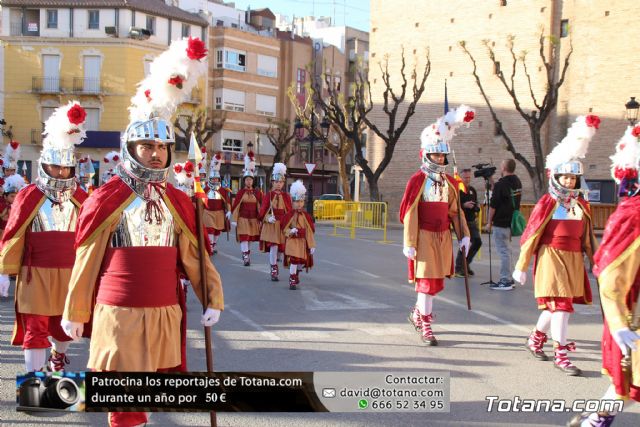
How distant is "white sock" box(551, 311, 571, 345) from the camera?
7314mm

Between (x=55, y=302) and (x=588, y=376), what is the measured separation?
5025mm

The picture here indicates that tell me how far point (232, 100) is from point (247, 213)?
42622 millimetres

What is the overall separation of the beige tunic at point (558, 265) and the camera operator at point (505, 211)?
17.1ft

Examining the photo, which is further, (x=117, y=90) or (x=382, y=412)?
(x=117, y=90)

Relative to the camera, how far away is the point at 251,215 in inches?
661

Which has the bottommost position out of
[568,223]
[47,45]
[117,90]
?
[568,223]

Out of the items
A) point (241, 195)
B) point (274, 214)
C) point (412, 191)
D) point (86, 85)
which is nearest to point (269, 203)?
point (274, 214)

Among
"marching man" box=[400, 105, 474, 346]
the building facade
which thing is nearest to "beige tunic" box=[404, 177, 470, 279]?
"marching man" box=[400, 105, 474, 346]

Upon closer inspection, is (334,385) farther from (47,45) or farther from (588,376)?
(47,45)

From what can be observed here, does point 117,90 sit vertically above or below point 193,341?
above

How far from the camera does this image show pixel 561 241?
7.60 metres

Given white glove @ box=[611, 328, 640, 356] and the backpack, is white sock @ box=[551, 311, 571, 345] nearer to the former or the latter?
white glove @ box=[611, 328, 640, 356]

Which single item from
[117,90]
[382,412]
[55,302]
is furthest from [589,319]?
[117,90]

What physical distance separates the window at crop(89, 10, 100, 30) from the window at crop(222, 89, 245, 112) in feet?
35.0
